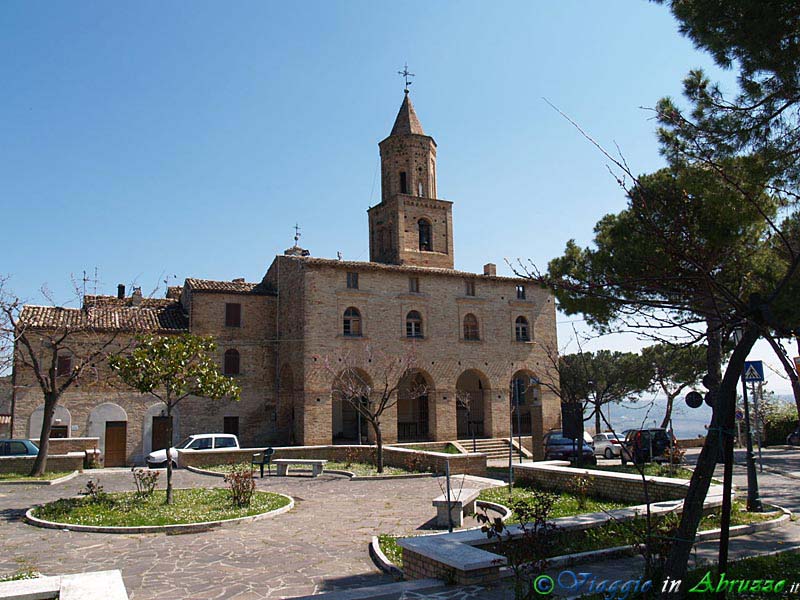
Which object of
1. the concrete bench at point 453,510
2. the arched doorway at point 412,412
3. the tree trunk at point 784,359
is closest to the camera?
the tree trunk at point 784,359

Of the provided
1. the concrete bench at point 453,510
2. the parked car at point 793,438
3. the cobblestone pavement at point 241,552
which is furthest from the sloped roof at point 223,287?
the parked car at point 793,438

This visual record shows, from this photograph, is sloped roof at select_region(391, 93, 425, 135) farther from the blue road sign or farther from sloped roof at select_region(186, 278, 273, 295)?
the blue road sign

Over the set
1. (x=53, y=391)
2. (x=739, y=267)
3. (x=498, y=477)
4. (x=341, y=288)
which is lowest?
(x=498, y=477)

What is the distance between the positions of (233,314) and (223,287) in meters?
1.39

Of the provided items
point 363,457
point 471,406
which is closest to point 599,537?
point 363,457

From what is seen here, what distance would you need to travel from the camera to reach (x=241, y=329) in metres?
31.3

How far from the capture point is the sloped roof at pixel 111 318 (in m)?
27.2

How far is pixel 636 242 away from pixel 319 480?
12000mm

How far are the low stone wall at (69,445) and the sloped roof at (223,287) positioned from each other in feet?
27.5

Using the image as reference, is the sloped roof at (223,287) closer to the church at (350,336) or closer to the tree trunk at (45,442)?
the church at (350,336)

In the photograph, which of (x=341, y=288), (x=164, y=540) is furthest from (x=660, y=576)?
(x=341, y=288)

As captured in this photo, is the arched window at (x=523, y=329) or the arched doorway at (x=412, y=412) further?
the arched window at (x=523, y=329)

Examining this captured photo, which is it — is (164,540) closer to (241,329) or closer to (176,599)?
(176,599)

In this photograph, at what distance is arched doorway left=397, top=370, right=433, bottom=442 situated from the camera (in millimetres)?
33344
